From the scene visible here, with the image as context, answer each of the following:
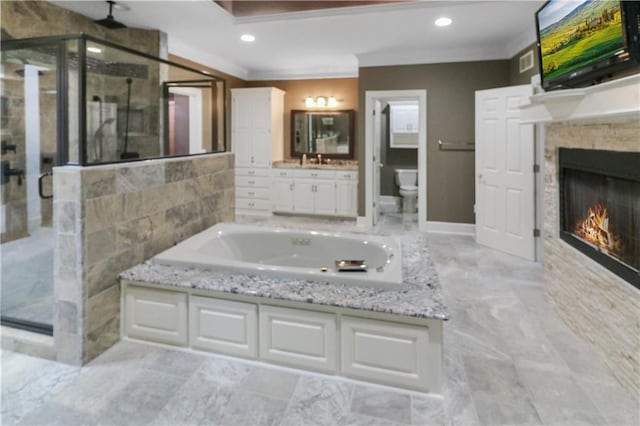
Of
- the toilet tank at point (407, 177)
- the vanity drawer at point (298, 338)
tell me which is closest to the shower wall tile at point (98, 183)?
the vanity drawer at point (298, 338)

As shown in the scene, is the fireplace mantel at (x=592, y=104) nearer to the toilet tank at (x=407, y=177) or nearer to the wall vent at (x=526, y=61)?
the wall vent at (x=526, y=61)

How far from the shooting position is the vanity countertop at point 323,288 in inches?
78.5

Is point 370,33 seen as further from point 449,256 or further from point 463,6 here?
point 449,256

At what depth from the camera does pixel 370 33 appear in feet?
14.7

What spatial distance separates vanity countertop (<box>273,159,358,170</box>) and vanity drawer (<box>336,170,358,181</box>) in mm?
47

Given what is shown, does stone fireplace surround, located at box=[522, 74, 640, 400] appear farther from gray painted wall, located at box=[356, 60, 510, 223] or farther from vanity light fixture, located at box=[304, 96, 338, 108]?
vanity light fixture, located at box=[304, 96, 338, 108]

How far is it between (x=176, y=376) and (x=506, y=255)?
368cm

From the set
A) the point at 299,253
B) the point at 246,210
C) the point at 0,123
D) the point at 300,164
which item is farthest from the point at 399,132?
the point at 0,123

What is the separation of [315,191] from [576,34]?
437 cm

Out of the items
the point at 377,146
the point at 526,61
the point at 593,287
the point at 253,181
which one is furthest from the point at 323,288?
the point at 253,181

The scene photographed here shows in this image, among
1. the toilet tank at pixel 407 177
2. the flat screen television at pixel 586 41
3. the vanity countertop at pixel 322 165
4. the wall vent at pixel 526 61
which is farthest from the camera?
the toilet tank at pixel 407 177

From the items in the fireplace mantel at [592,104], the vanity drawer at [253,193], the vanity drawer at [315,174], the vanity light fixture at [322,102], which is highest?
the vanity light fixture at [322,102]

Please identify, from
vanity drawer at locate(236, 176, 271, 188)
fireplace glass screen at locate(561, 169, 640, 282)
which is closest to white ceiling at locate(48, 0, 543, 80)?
vanity drawer at locate(236, 176, 271, 188)

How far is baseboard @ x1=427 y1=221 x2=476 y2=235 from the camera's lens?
17.9 feet
